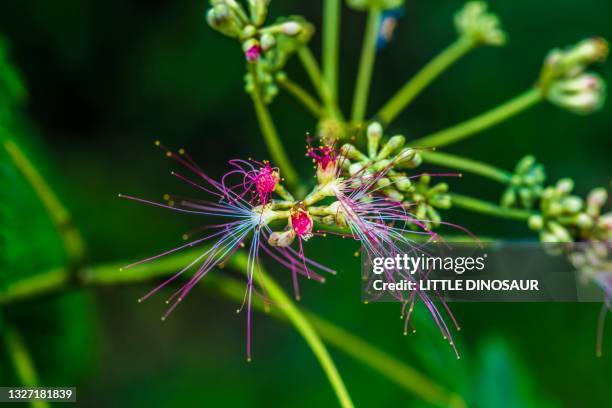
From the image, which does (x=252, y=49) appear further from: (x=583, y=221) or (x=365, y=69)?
(x=583, y=221)

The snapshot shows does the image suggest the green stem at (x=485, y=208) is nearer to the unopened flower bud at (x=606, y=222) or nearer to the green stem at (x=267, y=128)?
the unopened flower bud at (x=606, y=222)

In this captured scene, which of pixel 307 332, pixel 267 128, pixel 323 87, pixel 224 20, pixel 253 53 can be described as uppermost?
pixel 323 87

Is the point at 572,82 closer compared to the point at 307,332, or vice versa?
the point at 307,332

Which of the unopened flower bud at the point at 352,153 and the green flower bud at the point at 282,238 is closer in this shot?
the green flower bud at the point at 282,238

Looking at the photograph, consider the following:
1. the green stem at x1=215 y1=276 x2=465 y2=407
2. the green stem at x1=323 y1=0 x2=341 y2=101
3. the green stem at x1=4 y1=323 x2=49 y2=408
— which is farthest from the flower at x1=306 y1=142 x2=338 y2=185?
the green stem at x1=4 y1=323 x2=49 y2=408

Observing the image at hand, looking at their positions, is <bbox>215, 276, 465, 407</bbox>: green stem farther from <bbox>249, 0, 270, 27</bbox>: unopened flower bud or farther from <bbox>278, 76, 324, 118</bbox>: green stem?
<bbox>249, 0, 270, 27</bbox>: unopened flower bud

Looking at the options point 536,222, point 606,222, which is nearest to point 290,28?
point 536,222

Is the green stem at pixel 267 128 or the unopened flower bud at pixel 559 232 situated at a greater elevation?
the green stem at pixel 267 128

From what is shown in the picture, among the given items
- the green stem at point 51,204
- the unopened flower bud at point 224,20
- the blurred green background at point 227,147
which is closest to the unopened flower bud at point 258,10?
the unopened flower bud at point 224,20
